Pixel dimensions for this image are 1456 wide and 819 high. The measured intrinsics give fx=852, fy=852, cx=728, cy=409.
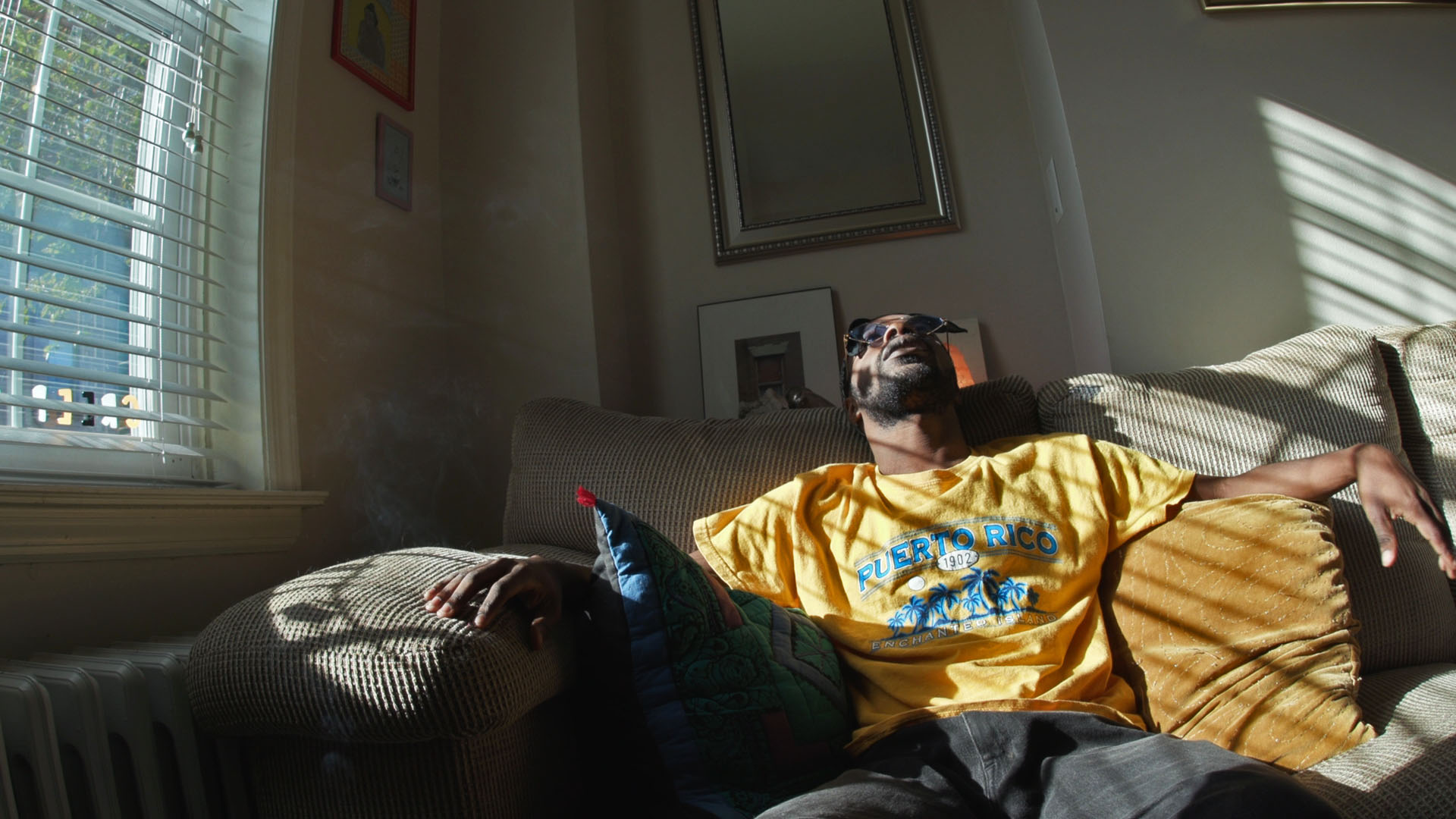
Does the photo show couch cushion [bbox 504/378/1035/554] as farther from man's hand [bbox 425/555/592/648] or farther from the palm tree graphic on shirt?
man's hand [bbox 425/555/592/648]

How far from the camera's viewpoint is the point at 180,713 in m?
1.24

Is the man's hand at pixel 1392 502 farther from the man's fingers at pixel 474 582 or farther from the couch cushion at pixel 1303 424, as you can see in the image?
the man's fingers at pixel 474 582

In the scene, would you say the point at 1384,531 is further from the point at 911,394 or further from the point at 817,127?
the point at 817,127

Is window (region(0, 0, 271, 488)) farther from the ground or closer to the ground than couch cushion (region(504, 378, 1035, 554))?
farther from the ground

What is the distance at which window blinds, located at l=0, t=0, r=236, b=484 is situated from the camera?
146cm

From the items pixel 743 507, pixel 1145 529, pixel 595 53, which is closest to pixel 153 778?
pixel 743 507

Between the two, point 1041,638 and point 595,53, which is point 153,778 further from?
point 595,53

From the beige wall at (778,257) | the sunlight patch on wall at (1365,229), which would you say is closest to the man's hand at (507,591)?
the beige wall at (778,257)

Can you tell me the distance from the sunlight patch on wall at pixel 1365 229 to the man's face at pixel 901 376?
109cm

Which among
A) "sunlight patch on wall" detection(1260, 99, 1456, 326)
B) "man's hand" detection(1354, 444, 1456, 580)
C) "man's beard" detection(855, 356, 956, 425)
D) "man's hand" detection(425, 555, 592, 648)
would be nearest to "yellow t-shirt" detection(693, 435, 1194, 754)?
"man's beard" detection(855, 356, 956, 425)

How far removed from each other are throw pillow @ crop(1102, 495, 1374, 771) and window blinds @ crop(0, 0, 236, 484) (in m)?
1.79

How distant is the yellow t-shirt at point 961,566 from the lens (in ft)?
4.17

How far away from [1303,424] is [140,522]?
2.09 meters

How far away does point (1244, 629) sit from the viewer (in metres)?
1.26
